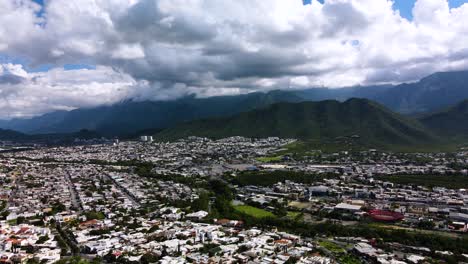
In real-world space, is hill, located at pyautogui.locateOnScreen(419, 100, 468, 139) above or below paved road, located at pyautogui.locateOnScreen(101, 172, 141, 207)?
above

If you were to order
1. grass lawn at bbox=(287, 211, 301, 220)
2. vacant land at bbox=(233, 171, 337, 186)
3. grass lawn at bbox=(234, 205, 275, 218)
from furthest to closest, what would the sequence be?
vacant land at bbox=(233, 171, 337, 186)
grass lawn at bbox=(234, 205, 275, 218)
grass lawn at bbox=(287, 211, 301, 220)

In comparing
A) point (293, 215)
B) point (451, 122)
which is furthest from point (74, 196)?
point (451, 122)

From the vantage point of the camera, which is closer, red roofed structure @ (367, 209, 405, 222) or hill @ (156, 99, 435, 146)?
red roofed structure @ (367, 209, 405, 222)

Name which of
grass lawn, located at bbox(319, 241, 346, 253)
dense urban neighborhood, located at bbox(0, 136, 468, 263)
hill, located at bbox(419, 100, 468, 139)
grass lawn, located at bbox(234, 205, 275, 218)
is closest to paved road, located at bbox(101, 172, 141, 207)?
dense urban neighborhood, located at bbox(0, 136, 468, 263)

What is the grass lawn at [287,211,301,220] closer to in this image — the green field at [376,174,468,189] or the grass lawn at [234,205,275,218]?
the grass lawn at [234,205,275,218]

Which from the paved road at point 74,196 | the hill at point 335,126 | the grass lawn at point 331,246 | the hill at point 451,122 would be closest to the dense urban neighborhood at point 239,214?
the grass lawn at point 331,246

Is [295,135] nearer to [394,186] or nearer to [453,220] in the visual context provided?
[394,186]

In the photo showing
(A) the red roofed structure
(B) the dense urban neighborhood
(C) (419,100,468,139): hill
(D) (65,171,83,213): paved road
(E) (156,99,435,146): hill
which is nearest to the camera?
(B) the dense urban neighborhood
